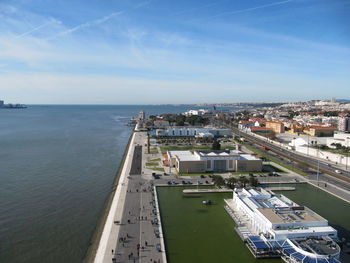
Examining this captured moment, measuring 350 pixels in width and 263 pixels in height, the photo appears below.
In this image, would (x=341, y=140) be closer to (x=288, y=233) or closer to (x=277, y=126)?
(x=277, y=126)

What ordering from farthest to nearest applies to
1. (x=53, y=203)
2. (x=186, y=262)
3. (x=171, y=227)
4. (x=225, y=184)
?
(x=225, y=184) → (x=53, y=203) → (x=171, y=227) → (x=186, y=262)

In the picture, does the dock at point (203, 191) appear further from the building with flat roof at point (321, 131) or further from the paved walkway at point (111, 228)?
the building with flat roof at point (321, 131)

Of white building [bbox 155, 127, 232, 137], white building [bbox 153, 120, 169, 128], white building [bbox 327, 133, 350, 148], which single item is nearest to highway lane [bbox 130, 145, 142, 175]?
white building [bbox 155, 127, 232, 137]

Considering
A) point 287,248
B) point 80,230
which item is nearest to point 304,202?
point 287,248

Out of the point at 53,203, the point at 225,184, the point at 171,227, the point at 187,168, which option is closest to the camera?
the point at 171,227

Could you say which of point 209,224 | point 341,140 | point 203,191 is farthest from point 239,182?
point 341,140

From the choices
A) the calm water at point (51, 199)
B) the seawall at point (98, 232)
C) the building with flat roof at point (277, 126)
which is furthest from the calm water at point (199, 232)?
the building with flat roof at point (277, 126)

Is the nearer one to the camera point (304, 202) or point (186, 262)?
point (186, 262)

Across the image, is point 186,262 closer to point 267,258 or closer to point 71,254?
point 267,258
